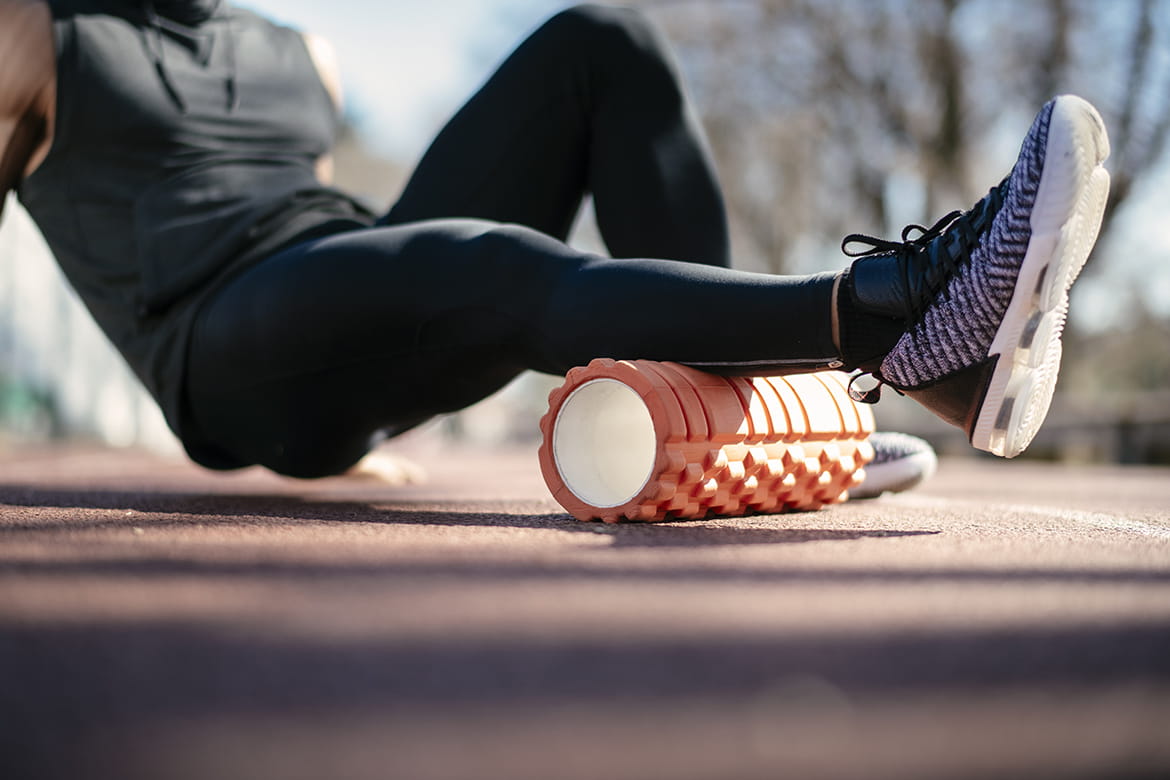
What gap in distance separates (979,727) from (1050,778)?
0.13 feet

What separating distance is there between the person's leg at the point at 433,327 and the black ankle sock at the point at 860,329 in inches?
0.7

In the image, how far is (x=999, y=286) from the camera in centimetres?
92

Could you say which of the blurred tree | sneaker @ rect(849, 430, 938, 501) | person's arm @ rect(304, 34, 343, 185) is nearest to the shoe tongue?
sneaker @ rect(849, 430, 938, 501)

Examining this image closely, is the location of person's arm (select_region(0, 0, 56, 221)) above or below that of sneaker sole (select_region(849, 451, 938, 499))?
above

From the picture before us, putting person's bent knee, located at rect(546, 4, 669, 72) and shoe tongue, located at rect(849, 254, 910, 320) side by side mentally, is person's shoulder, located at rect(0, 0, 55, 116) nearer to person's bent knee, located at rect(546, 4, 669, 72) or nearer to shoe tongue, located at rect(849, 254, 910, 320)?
person's bent knee, located at rect(546, 4, 669, 72)

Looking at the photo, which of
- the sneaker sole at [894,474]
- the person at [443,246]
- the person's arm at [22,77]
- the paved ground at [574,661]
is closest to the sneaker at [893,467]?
the sneaker sole at [894,474]

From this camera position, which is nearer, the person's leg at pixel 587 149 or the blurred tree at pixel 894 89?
the person's leg at pixel 587 149

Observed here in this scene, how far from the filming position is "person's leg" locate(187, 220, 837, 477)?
1.05 meters

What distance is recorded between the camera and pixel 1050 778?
42cm

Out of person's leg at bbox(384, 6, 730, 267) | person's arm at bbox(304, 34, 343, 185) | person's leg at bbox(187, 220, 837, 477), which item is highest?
person's arm at bbox(304, 34, 343, 185)

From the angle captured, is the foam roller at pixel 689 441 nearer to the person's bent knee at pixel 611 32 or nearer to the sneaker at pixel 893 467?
the sneaker at pixel 893 467

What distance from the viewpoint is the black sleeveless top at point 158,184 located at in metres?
1.41

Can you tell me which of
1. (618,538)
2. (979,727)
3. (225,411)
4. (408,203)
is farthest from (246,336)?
(979,727)

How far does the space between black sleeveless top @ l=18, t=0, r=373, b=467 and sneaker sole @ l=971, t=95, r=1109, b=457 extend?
986 millimetres
